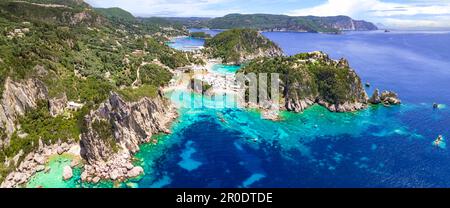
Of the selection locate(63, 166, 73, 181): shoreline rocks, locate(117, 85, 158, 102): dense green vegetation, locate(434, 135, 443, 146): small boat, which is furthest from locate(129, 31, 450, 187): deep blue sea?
locate(63, 166, 73, 181): shoreline rocks

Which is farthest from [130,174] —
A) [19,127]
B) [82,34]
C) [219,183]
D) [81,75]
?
[82,34]

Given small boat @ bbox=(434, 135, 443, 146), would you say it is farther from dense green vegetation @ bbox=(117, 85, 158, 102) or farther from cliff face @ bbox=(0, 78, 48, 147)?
cliff face @ bbox=(0, 78, 48, 147)

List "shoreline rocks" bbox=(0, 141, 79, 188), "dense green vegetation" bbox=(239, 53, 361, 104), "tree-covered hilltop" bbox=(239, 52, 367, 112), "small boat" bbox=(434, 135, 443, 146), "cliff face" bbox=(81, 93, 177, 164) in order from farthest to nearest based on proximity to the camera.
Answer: "dense green vegetation" bbox=(239, 53, 361, 104)
"tree-covered hilltop" bbox=(239, 52, 367, 112)
"small boat" bbox=(434, 135, 443, 146)
"cliff face" bbox=(81, 93, 177, 164)
"shoreline rocks" bbox=(0, 141, 79, 188)

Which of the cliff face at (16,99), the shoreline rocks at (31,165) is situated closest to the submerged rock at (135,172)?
the shoreline rocks at (31,165)

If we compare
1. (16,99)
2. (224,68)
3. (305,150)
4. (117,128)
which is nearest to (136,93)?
(117,128)

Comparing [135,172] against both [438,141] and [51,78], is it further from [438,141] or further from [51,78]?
[438,141]
